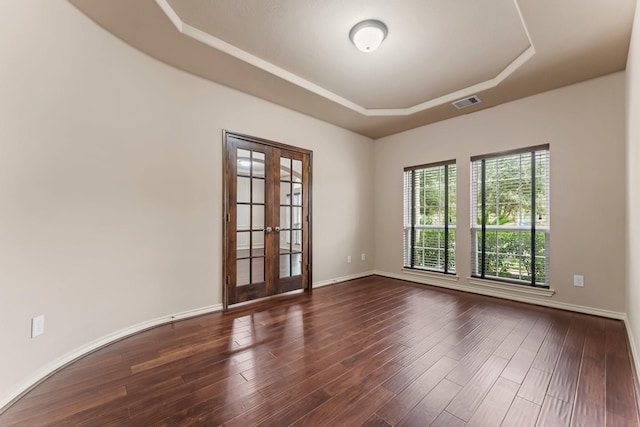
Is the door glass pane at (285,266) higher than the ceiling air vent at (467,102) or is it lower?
lower

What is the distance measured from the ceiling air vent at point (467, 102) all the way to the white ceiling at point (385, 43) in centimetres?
8

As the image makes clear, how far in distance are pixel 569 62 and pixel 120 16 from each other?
4347mm

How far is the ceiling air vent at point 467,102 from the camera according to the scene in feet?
12.6

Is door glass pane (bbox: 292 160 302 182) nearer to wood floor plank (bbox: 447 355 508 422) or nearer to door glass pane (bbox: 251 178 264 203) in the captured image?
door glass pane (bbox: 251 178 264 203)

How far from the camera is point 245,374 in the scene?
202 cm

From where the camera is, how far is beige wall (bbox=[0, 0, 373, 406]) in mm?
1806

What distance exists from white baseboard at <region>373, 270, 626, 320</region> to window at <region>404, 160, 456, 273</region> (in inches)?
8.1

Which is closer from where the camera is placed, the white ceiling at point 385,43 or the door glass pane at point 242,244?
the white ceiling at point 385,43

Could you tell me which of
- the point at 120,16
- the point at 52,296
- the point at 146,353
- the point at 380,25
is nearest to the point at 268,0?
the point at 380,25

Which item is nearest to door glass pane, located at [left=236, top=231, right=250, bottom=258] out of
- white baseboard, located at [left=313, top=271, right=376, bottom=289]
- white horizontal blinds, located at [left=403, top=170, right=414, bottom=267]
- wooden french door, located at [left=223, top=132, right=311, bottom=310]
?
wooden french door, located at [left=223, top=132, right=311, bottom=310]

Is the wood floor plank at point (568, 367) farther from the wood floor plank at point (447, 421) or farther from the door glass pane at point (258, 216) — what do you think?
the door glass pane at point (258, 216)

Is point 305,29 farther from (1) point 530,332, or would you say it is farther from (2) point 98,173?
(1) point 530,332

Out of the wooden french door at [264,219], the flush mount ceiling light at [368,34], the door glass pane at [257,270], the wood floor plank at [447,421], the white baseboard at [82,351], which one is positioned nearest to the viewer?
the wood floor plank at [447,421]

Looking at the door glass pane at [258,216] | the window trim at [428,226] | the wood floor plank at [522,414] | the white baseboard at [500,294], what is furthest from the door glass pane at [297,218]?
the wood floor plank at [522,414]
